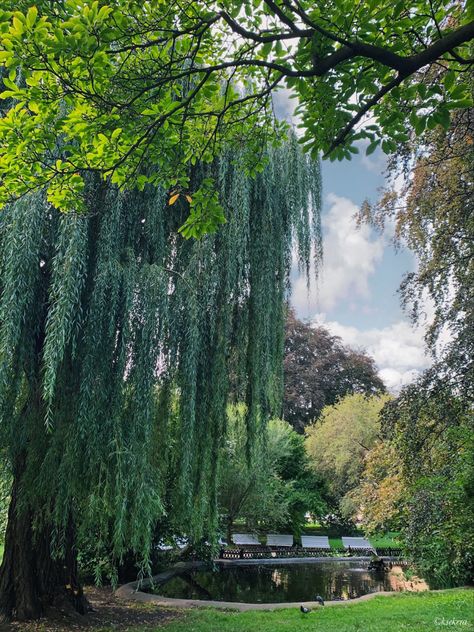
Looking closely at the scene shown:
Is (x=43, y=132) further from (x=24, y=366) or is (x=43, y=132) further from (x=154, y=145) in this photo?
(x=24, y=366)

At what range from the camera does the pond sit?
395 inches

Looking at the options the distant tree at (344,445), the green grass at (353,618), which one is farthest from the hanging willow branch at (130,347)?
the distant tree at (344,445)

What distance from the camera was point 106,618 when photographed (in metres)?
5.89

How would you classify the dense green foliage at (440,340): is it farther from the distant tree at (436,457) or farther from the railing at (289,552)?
the railing at (289,552)

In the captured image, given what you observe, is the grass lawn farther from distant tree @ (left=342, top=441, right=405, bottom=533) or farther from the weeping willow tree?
the weeping willow tree

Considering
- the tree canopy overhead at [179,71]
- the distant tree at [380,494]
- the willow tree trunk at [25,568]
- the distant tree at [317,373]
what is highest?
the distant tree at [317,373]

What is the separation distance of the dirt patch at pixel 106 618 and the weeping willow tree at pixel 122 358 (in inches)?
7.1

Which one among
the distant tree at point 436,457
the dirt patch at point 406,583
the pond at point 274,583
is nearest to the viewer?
the distant tree at point 436,457

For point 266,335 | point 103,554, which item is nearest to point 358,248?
point 266,335

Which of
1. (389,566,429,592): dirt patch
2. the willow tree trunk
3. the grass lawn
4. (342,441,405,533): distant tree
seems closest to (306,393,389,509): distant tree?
the grass lawn

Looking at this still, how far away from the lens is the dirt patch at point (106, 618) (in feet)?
16.3

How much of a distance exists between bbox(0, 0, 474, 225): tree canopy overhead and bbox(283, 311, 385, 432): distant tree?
2323cm

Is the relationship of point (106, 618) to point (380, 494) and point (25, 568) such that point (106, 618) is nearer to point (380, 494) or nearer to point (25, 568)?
point (25, 568)

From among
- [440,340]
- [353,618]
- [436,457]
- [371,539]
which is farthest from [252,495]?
[440,340]
